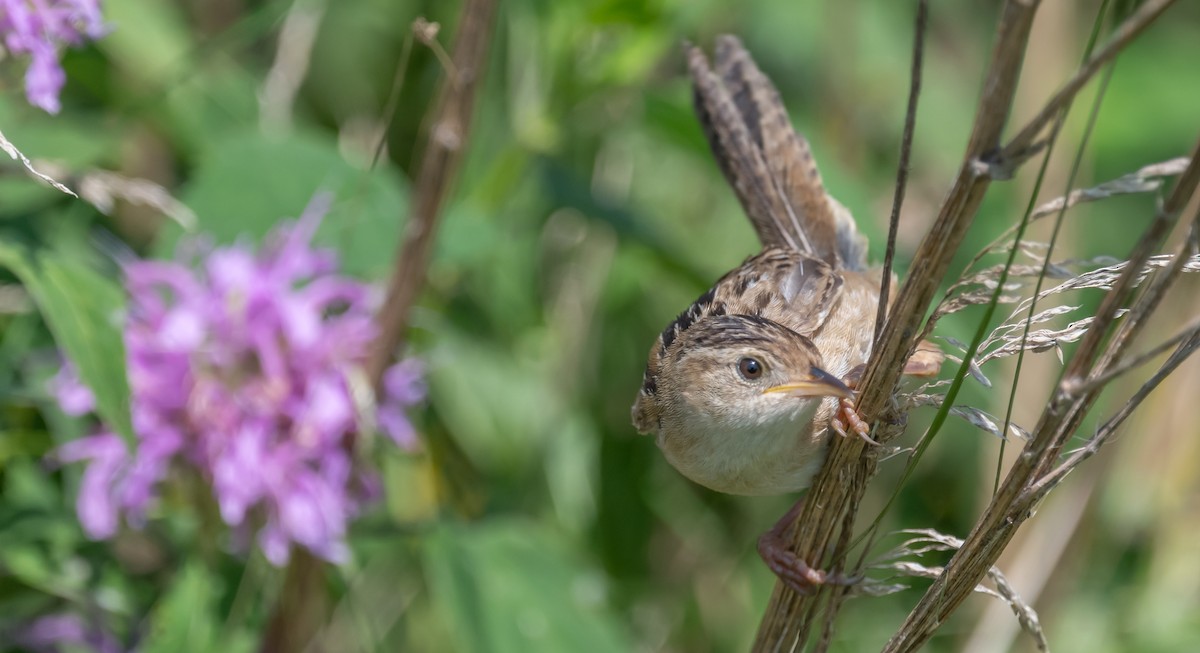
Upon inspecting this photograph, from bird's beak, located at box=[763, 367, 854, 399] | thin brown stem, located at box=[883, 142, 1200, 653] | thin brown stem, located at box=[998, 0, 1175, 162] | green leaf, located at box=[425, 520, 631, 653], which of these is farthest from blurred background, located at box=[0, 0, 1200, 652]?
thin brown stem, located at box=[998, 0, 1175, 162]

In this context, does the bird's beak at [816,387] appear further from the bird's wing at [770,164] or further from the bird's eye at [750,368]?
the bird's wing at [770,164]

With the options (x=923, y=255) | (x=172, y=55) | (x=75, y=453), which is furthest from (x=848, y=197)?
(x=172, y=55)

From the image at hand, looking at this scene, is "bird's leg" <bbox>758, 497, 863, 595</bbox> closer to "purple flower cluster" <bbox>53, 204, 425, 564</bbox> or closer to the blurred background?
the blurred background

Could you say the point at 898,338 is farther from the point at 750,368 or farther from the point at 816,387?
the point at 750,368

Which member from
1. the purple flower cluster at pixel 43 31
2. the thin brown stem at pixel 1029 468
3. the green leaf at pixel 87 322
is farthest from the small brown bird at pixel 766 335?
the purple flower cluster at pixel 43 31

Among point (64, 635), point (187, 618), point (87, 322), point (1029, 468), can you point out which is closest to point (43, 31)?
point (87, 322)

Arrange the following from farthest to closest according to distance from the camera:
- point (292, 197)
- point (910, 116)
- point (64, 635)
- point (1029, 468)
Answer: point (292, 197) < point (64, 635) < point (1029, 468) < point (910, 116)
